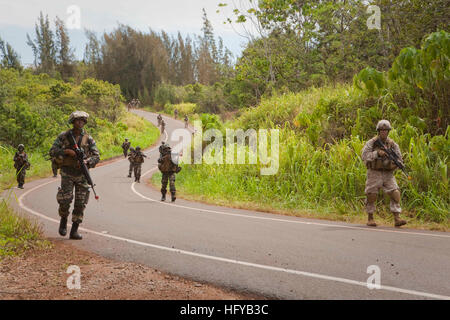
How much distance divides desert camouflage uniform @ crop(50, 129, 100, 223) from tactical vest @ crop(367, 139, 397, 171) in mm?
5357

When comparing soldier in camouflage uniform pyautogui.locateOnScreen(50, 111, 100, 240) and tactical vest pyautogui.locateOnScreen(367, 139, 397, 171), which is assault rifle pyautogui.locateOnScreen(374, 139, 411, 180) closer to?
tactical vest pyautogui.locateOnScreen(367, 139, 397, 171)

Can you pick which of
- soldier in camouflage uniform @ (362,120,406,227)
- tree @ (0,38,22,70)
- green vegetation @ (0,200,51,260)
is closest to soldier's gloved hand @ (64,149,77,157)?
green vegetation @ (0,200,51,260)

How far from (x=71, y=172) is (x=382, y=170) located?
19.7 ft

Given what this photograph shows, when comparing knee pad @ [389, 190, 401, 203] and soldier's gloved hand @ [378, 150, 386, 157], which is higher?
soldier's gloved hand @ [378, 150, 386, 157]

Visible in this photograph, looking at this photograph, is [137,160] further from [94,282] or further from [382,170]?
[94,282]

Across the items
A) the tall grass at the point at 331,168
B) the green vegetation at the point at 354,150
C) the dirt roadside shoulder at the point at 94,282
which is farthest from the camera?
the tall grass at the point at 331,168

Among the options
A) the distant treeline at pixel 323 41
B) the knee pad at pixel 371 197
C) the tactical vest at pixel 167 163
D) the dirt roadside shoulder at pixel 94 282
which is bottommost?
the dirt roadside shoulder at pixel 94 282

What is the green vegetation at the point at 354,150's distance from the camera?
8.75m

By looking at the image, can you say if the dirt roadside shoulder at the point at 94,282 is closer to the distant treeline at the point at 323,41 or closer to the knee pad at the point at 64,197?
the knee pad at the point at 64,197

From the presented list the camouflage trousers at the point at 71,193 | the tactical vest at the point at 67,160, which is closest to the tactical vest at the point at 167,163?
the camouflage trousers at the point at 71,193

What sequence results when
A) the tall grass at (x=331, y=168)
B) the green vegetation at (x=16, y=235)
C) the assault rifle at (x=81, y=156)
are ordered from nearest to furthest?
the green vegetation at (x=16, y=235)
the assault rifle at (x=81, y=156)
the tall grass at (x=331, y=168)

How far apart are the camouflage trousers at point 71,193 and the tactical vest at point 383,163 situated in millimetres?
5545

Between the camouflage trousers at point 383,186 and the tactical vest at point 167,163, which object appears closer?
the camouflage trousers at point 383,186

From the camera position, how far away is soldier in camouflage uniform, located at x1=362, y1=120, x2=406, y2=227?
7.33 m
